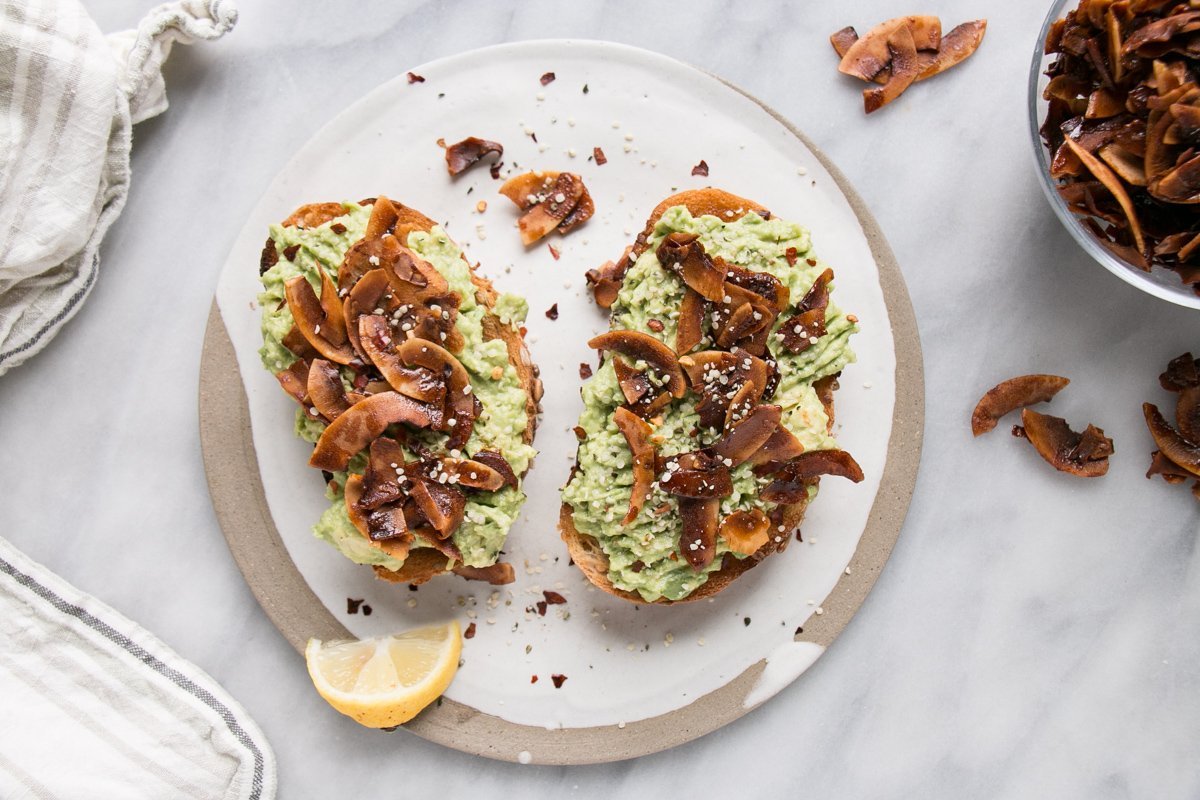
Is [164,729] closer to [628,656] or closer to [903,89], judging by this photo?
[628,656]

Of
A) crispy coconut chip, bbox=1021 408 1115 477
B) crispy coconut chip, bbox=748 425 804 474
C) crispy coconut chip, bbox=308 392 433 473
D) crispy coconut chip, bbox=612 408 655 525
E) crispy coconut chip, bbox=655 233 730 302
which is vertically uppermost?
crispy coconut chip, bbox=308 392 433 473

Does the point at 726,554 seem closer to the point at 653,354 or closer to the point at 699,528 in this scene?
the point at 699,528

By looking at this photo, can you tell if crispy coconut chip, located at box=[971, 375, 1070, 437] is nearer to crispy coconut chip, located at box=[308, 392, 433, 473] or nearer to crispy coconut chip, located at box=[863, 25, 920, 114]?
crispy coconut chip, located at box=[863, 25, 920, 114]

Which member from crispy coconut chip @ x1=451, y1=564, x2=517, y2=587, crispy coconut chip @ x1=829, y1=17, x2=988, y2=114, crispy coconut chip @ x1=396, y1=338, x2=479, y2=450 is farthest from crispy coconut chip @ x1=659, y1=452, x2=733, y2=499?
crispy coconut chip @ x1=829, y1=17, x2=988, y2=114

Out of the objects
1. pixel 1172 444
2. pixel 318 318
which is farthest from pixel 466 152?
pixel 1172 444

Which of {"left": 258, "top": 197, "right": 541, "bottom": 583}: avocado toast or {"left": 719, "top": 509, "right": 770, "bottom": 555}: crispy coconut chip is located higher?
{"left": 258, "top": 197, "right": 541, "bottom": 583}: avocado toast

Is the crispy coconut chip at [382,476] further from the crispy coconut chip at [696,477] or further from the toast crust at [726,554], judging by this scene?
the crispy coconut chip at [696,477]

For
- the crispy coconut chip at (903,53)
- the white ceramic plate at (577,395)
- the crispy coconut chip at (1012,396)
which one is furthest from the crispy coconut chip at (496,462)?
the crispy coconut chip at (903,53)

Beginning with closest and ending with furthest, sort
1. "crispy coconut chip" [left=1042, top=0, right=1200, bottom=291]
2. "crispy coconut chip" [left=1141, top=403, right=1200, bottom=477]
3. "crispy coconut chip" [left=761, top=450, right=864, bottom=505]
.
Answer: "crispy coconut chip" [left=1042, top=0, right=1200, bottom=291] → "crispy coconut chip" [left=761, top=450, right=864, bottom=505] → "crispy coconut chip" [left=1141, top=403, right=1200, bottom=477]
